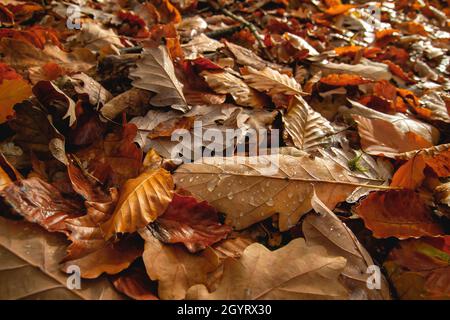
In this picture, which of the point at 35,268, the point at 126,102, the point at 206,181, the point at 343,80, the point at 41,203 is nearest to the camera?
the point at 35,268

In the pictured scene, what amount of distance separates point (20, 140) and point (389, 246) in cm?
127

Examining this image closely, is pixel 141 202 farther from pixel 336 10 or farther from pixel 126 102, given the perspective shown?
pixel 336 10

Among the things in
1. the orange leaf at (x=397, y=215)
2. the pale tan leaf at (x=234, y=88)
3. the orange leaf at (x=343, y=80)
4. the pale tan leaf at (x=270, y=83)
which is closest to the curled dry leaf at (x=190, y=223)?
the orange leaf at (x=397, y=215)

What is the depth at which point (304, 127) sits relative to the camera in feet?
4.72

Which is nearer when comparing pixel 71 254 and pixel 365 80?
pixel 71 254

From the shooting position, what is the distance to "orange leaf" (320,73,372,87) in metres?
1.81

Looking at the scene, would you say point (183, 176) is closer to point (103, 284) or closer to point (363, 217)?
point (103, 284)

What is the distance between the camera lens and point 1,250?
829 millimetres

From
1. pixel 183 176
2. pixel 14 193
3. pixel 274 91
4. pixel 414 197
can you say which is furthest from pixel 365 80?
pixel 14 193

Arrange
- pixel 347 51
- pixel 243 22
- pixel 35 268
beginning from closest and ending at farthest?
pixel 35 268
pixel 347 51
pixel 243 22

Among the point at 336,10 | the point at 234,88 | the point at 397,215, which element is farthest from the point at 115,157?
the point at 336,10

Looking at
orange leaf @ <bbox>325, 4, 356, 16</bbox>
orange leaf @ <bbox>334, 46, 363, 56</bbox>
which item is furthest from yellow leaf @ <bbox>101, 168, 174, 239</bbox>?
orange leaf @ <bbox>325, 4, 356, 16</bbox>

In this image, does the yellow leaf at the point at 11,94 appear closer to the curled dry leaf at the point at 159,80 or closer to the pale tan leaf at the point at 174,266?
the curled dry leaf at the point at 159,80

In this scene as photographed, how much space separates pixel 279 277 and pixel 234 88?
35.7 inches
